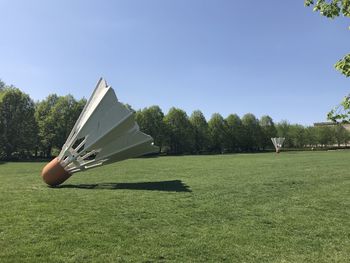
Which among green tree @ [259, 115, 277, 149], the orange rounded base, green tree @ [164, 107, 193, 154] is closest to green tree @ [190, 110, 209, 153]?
green tree @ [164, 107, 193, 154]

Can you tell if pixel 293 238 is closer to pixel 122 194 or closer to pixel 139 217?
pixel 139 217

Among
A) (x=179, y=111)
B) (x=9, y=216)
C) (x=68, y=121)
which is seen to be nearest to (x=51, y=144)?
(x=68, y=121)

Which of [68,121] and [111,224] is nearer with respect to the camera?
[111,224]

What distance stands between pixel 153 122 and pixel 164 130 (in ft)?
8.44

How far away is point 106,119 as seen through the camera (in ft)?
37.2

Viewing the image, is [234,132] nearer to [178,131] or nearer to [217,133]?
[217,133]

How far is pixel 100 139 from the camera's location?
11.2 metres

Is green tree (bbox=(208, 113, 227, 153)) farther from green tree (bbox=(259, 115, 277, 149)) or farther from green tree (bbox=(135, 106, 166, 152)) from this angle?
green tree (bbox=(259, 115, 277, 149))

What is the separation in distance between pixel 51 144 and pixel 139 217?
1905 inches

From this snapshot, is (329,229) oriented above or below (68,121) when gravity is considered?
below

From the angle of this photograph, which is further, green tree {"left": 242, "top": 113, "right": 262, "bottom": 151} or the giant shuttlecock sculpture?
green tree {"left": 242, "top": 113, "right": 262, "bottom": 151}

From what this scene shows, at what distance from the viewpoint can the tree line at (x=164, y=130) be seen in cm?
4759

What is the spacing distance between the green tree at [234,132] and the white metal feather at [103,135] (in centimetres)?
6723

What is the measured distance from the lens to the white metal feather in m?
11.2
